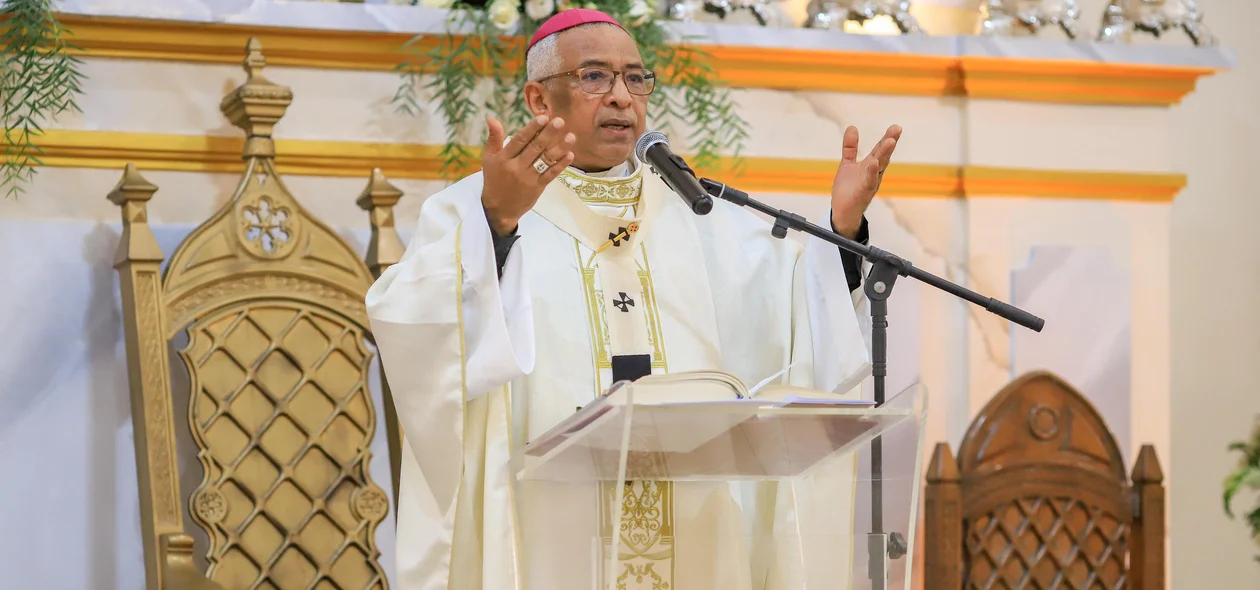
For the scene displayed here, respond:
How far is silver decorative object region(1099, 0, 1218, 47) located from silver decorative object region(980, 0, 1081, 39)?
0.40ft

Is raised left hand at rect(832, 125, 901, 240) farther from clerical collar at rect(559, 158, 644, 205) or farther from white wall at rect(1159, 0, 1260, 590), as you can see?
white wall at rect(1159, 0, 1260, 590)

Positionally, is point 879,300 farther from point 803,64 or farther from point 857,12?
point 857,12

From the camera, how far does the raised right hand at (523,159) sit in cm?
269

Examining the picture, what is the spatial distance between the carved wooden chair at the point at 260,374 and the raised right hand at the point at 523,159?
61.7 inches

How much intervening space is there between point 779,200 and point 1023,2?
107 cm

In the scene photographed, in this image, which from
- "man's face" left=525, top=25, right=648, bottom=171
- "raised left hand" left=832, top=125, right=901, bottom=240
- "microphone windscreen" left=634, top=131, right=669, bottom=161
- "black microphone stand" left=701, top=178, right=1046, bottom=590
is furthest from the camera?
"man's face" left=525, top=25, right=648, bottom=171

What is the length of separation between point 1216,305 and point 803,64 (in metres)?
1.88

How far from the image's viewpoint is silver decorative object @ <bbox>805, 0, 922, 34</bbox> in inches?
A: 197

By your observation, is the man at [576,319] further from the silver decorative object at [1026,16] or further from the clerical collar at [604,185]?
the silver decorative object at [1026,16]

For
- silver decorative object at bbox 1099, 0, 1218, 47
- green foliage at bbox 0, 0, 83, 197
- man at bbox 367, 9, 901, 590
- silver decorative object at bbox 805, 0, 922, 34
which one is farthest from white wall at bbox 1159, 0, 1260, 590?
green foliage at bbox 0, 0, 83, 197

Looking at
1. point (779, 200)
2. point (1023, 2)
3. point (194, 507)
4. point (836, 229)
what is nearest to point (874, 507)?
point (836, 229)

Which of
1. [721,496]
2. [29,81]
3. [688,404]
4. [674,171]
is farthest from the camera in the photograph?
[29,81]

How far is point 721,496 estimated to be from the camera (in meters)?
3.19

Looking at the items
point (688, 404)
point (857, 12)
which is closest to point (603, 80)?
point (688, 404)
